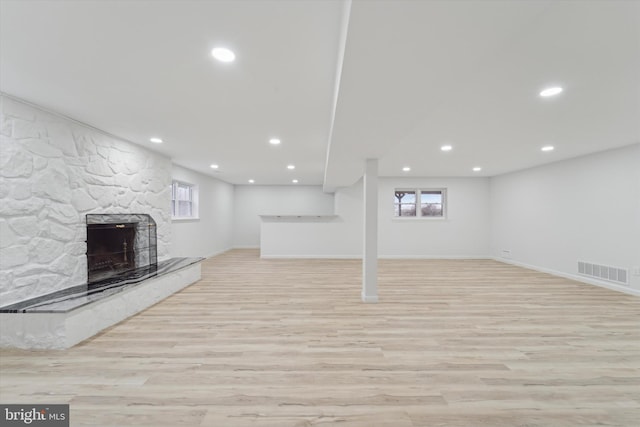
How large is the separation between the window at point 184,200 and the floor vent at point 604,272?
835 cm

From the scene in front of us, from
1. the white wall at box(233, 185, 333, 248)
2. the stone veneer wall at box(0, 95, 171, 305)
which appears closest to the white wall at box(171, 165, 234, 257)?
the white wall at box(233, 185, 333, 248)

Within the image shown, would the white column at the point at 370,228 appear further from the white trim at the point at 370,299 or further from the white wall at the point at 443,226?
the white wall at the point at 443,226

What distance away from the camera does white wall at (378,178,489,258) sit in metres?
7.24

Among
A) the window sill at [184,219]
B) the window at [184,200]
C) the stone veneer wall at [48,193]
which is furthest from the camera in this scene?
the window at [184,200]

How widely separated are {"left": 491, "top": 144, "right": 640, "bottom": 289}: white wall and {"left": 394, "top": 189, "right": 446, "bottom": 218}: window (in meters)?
1.50

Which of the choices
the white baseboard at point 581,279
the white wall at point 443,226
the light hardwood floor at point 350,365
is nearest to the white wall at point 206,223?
the light hardwood floor at point 350,365

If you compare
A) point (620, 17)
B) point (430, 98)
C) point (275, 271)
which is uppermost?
point (620, 17)

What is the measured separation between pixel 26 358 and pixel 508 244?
340 inches

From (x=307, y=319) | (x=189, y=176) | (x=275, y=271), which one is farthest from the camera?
(x=189, y=176)

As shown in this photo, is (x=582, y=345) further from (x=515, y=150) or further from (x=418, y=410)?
(x=515, y=150)

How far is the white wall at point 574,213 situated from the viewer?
3998mm

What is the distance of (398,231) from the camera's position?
7367 mm

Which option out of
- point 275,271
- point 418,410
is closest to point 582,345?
point 418,410

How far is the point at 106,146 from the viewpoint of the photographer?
3.46 meters
